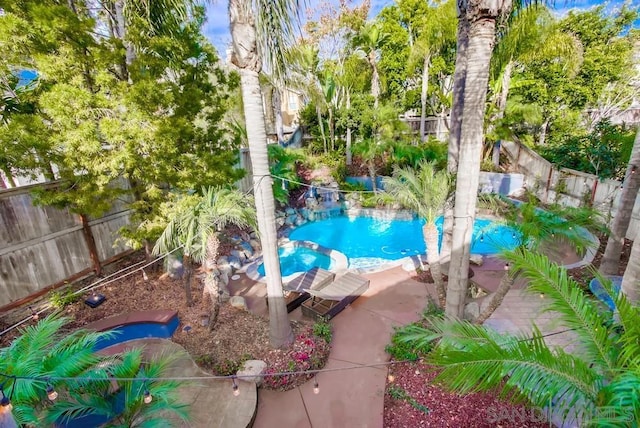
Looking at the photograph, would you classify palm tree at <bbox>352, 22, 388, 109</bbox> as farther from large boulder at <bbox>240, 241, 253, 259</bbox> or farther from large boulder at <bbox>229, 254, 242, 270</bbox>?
large boulder at <bbox>229, 254, 242, 270</bbox>


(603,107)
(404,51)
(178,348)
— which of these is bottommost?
(178,348)

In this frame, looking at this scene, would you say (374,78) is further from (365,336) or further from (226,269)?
(365,336)

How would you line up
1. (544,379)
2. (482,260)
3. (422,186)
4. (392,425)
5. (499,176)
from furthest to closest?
(499,176) < (482,260) < (422,186) < (392,425) < (544,379)

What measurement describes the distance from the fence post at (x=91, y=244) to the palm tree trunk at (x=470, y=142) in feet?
29.5

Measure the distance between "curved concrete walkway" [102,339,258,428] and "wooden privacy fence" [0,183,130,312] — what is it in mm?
2985

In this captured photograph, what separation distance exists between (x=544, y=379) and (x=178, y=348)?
599cm

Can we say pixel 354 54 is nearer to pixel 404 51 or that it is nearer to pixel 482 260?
pixel 404 51

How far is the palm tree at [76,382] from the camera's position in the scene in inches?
120

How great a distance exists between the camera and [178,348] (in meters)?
6.02

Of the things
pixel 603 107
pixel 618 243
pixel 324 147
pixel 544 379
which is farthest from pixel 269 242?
pixel 603 107

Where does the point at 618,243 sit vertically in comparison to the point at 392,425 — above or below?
above

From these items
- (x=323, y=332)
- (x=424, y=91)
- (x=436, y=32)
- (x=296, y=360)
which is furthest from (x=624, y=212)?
(x=436, y=32)

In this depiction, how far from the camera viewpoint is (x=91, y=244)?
819cm

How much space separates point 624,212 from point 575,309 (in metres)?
6.08
